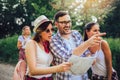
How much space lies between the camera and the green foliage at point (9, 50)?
66.2ft

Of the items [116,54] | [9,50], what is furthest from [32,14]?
[116,54]

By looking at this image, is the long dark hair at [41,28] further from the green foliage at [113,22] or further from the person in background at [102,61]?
the green foliage at [113,22]

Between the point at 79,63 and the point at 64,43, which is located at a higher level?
the point at 64,43

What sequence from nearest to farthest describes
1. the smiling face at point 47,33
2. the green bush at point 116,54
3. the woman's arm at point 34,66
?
the woman's arm at point 34,66, the smiling face at point 47,33, the green bush at point 116,54

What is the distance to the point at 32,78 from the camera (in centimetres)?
416

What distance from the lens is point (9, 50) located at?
2103 centimetres

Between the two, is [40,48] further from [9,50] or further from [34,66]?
[9,50]

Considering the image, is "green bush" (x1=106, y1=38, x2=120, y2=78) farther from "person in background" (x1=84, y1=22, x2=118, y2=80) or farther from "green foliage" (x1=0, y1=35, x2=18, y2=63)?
"green foliage" (x1=0, y1=35, x2=18, y2=63)

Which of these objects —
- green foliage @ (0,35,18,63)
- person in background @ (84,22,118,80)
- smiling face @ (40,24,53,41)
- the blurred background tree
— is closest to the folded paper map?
smiling face @ (40,24,53,41)

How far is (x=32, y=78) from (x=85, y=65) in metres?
0.69

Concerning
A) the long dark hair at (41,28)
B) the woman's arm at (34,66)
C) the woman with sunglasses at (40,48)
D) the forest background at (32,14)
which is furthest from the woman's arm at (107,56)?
the forest background at (32,14)

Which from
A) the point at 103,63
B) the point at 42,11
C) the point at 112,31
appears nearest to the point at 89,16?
the point at 42,11

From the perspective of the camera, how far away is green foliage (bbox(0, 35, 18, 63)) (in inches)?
795

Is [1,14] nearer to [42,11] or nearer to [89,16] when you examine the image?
[42,11]
